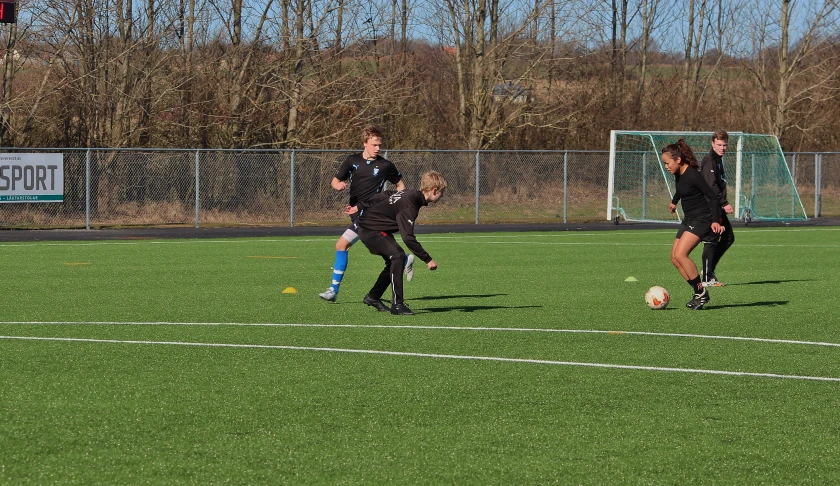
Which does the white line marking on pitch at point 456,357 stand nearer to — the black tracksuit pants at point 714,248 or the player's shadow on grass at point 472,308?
the player's shadow on grass at point 472,308

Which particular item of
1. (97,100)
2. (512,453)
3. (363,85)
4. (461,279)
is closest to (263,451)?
(512,453)

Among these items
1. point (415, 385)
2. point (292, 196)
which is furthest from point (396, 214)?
point (292, 196)

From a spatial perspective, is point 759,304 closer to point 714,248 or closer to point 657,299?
point 657,299

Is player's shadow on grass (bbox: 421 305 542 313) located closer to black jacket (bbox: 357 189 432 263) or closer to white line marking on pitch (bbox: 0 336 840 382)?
black jacket (bbox: 357 189 432 263)

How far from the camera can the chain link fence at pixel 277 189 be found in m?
28.6

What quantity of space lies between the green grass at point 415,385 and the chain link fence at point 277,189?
540 inches

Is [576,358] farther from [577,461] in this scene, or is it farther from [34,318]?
[34,318]

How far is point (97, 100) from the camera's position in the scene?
1246 inches

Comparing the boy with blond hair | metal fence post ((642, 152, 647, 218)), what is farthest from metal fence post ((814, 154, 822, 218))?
the boy with blond hair

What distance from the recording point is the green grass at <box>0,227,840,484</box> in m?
5.57

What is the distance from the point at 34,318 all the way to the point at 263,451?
594 centimetres

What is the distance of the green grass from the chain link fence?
1371 centimetres

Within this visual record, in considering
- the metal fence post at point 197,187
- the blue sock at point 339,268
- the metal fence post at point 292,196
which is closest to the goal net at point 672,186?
the metal fence post at point 292,196

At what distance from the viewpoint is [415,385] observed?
7590 millimetres
